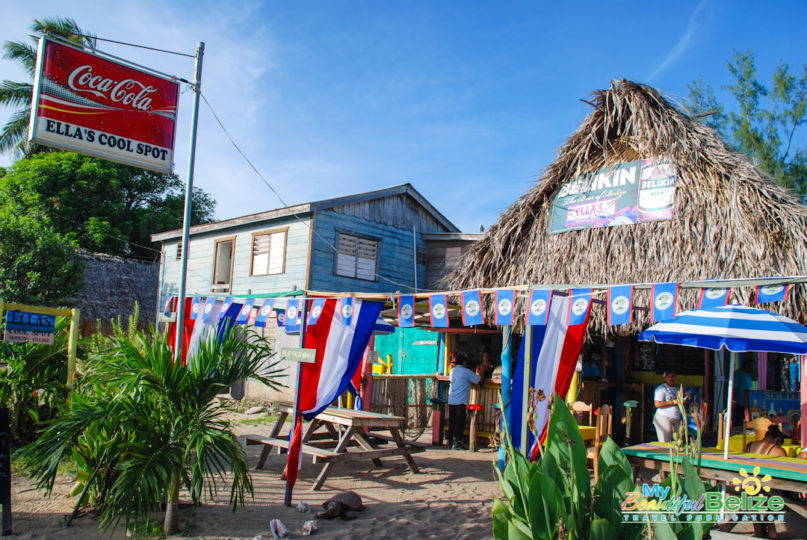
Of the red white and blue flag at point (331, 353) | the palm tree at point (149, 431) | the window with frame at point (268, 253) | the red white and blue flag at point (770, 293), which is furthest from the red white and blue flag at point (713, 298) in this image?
the window with frame at point (268, 253)

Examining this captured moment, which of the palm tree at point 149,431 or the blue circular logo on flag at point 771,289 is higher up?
the blue circular logo on flag at point 771,289

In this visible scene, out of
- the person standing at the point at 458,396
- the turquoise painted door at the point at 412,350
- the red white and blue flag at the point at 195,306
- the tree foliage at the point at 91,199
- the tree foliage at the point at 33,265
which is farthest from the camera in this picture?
the tree foliage at the point at 91,199

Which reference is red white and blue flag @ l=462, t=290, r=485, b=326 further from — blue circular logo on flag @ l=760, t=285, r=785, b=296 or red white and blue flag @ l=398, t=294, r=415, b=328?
blue circular logo on flag @ l=760, t=285, r=785, b=296

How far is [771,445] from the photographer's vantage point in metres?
5.88

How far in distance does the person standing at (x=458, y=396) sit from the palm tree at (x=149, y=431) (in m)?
5.04

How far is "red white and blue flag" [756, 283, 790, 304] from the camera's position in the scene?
17.7 feet

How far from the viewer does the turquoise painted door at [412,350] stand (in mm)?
13414

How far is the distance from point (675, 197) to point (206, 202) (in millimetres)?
28705

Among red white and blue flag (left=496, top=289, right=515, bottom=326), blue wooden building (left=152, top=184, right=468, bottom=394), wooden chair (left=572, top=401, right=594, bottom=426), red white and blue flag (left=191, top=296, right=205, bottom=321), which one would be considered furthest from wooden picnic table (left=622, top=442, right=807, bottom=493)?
blue wooden building (left=152, top=184, right=468, bottom=394)

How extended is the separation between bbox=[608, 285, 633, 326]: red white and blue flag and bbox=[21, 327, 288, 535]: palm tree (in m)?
3.67

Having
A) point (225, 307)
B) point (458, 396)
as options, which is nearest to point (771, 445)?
point (458, 396)

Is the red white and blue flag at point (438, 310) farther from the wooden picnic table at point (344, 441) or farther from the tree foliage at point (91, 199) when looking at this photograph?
the tree foliage at point (91, 199)

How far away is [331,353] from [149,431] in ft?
7.23

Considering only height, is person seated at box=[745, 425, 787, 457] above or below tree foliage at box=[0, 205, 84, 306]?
below
